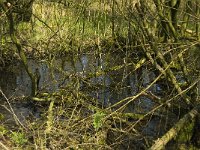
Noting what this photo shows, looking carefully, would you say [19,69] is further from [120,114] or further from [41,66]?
[120,114]

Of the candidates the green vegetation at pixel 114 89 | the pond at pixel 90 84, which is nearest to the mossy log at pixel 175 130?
the green vegetation at pixel 114 89

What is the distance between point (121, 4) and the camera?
21.5 ft

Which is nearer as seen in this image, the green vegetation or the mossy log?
the mossy log

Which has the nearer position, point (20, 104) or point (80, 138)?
point (80, 138)

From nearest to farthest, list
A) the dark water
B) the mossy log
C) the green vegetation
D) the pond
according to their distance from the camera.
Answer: the mossy log, the green vegetation, the pond, the dark water

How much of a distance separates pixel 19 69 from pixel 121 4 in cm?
379


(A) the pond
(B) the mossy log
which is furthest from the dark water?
(B) the mossy log

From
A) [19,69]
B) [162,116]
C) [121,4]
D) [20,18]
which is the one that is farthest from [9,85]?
[162,116]

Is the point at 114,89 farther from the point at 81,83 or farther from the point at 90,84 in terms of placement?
the point at 81,83

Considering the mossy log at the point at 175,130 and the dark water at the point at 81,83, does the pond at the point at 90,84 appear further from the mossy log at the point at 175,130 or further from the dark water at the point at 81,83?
the mossy log at the point at 175,130

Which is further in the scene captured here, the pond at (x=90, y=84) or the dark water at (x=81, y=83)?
the dark water at (x=81, y=83)

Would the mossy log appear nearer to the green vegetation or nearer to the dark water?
the green vegetation

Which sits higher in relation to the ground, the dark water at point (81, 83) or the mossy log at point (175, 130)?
the mossy log at point (175, 130)

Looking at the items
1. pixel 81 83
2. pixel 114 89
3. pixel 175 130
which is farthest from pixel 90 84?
pixel 175 130
